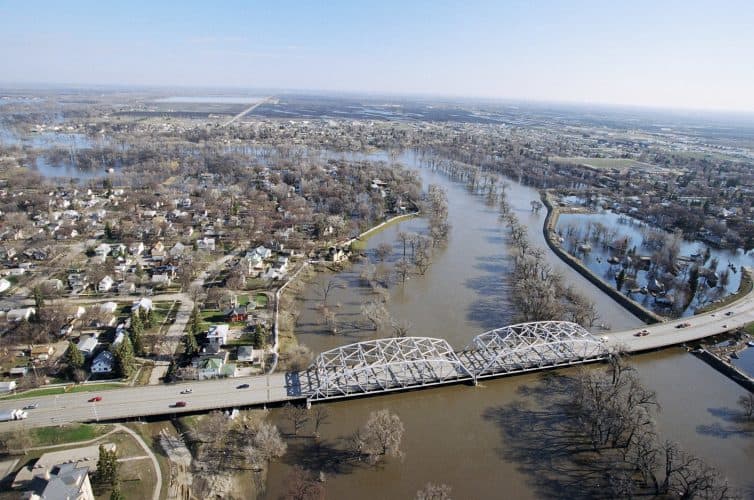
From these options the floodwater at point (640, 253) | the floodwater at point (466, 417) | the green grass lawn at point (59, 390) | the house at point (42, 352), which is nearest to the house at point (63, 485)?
the green grass lawn at point (59, 390)

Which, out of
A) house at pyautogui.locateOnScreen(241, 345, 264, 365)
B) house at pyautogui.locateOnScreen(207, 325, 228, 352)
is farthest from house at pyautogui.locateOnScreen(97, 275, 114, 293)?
house at pyautogui.locateOnScreen(241, 345, 264, 365)

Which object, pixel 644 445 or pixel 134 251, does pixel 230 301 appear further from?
pixel 644 445

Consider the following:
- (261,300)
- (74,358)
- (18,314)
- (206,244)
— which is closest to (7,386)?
(74,358)

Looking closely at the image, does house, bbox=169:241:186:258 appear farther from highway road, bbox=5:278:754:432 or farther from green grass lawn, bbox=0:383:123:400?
highway road, bbox=5:278:754:432

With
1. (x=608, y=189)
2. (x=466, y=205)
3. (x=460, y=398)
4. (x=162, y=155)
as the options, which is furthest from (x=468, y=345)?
(x=162, y=155)

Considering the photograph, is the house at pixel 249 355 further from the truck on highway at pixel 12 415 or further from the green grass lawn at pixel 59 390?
the truck on highway at pixel 12 415
